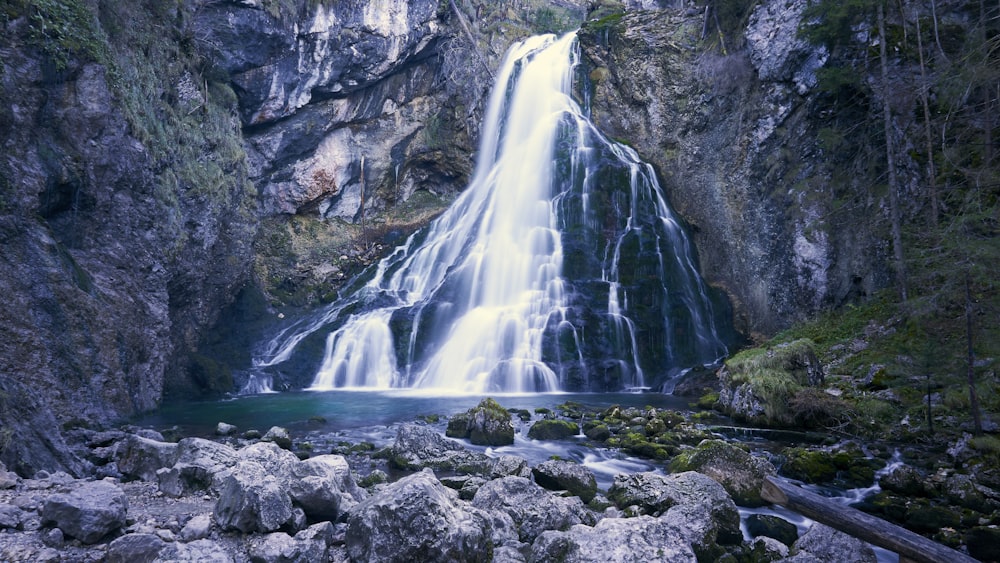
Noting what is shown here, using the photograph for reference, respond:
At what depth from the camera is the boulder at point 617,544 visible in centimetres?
433

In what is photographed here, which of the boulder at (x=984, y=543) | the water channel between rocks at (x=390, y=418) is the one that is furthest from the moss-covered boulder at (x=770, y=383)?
the boulder at (x=984, y=543)

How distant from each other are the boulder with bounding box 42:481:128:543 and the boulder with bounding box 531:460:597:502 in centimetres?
424

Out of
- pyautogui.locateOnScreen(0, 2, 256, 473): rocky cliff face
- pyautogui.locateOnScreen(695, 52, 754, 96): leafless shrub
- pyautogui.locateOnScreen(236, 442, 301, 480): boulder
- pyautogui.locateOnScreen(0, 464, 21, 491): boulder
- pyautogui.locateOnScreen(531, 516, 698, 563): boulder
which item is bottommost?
pyautogui.locateOnScreen(531, 516, 698, 563): boulder

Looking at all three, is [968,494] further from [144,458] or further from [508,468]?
[144,458]

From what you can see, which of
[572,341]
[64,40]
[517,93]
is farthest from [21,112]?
[517,93]

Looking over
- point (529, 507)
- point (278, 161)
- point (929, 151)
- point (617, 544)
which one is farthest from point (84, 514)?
point (278, 161)

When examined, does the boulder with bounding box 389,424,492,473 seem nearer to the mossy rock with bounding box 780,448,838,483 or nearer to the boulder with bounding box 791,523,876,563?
the boulder with bounding box 791,523,876,563

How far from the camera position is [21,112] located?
10383 millimetres

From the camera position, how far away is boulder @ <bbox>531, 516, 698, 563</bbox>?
433 cm

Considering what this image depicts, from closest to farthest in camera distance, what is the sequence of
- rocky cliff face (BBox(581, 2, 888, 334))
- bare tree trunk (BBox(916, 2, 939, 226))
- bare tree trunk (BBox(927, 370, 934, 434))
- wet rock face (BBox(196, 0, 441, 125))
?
bare tree trunk (BBox(927, 370, 934, 434)) → bare tree trunk (BBox(916, 2, 939, 226)) → rocky cliff face (BBox(581, 2, 888, 334)) → wet rock face (BBox(196, 0, 441, 125))

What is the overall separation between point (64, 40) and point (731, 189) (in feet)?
66.9

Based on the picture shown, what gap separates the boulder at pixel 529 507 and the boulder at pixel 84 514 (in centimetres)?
304

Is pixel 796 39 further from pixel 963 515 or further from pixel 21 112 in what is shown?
pixel 21 112

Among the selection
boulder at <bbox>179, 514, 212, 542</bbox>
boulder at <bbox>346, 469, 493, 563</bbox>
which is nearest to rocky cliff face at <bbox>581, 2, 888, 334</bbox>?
boulder at <bbox>346, 469, 493, 563</bbox>
